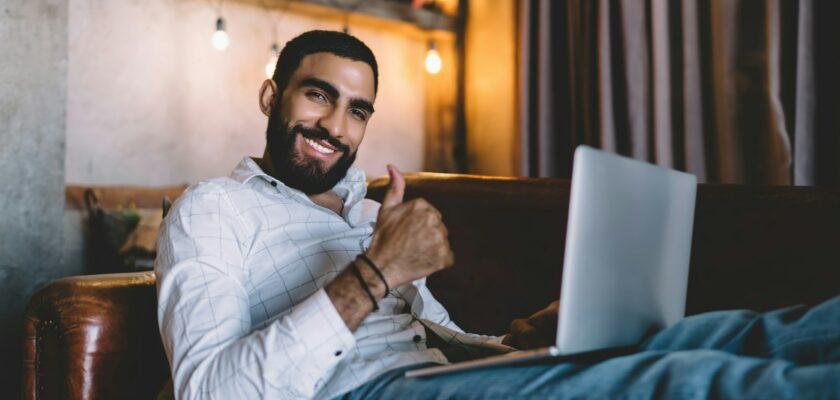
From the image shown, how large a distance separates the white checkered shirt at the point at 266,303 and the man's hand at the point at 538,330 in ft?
0.29

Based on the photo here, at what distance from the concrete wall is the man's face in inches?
51.7

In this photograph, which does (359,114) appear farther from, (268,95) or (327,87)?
(268,95)

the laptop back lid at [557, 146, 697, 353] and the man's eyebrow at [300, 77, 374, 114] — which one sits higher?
the man's eyebrow at [300, 77, 374, 114]

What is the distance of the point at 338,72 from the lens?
1.53 meters

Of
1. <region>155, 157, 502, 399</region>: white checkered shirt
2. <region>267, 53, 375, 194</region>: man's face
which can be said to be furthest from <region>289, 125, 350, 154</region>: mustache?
<region>155, 157, 502, 399</region>: white checkered shirt

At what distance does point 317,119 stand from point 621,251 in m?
0.80

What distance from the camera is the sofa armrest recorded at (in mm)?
1249


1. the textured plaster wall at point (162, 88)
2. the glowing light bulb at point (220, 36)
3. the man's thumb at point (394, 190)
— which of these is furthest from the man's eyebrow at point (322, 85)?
the textured plaster wall at point (162, 88)

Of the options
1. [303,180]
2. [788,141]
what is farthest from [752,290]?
[788,141]

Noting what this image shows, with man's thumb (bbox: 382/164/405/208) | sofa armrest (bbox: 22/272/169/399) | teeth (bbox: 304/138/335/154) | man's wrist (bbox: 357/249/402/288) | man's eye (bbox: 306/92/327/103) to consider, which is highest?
man's eye (bbox: 306/92/327/103)

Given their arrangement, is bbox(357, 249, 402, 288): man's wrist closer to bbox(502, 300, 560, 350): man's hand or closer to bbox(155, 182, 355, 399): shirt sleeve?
bbox(155, 182, 355, 399): shirt sleeve

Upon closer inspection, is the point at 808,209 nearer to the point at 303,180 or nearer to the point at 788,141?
the point at 303,180

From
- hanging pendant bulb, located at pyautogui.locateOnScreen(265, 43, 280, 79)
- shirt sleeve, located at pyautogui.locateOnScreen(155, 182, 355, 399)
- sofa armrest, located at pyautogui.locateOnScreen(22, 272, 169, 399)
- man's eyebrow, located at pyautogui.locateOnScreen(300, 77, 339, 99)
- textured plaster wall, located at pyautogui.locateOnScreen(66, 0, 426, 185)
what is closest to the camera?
shirt sleeve, located at pyautogui.locateOnScreen(155, 182, 355, 399)

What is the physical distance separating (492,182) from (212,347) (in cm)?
92
